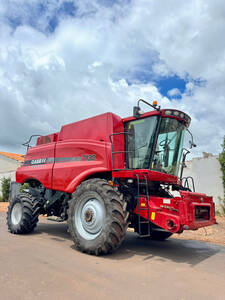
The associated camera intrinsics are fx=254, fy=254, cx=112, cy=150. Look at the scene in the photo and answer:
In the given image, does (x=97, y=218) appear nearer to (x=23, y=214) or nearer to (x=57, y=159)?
(x=57, y=159)

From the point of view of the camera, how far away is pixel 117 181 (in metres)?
5.82

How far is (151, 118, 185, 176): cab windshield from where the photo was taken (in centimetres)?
562

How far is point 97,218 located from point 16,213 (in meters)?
3.45

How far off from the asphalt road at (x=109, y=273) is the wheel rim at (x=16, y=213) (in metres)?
1.32

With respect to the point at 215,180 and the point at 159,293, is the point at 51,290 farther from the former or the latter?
the point at 215,180

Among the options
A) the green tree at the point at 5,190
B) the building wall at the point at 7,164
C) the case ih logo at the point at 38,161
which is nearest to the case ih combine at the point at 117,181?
the case ih logo at the point at 38,161

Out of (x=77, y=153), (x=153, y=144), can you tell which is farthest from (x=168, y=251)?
(x=77, y=153)

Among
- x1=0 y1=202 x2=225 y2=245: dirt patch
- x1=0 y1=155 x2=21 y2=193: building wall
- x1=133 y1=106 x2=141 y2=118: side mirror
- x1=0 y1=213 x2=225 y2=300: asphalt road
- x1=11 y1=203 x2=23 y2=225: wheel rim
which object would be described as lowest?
x1=0 y1=213 x2=225 y2=300: asphalt road

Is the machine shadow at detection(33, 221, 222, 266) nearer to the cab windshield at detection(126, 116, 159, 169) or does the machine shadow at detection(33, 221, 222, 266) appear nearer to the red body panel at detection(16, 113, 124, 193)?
the red body panel at detection(16, 113, 124, 193)

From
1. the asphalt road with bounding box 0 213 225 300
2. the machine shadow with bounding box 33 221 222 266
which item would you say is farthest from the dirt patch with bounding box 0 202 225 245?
the asphalt road with bounding box 0 213 225 300

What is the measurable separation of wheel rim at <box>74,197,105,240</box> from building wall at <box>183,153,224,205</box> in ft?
31.5

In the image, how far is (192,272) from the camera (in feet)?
13.8

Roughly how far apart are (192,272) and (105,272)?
57.4 inches

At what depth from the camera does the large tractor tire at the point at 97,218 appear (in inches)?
188
